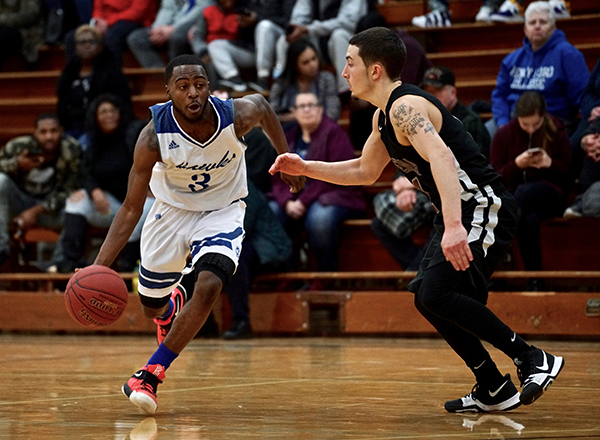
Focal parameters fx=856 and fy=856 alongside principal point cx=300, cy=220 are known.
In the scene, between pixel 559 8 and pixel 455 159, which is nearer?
pixel 455 159

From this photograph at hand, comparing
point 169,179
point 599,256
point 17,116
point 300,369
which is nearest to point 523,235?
point 599,256

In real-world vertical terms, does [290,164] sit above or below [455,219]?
below

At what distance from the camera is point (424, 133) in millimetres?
3203

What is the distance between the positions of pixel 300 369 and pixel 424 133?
2197 millimetres

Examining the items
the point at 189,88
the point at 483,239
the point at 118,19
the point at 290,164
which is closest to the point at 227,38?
the point at 118,19

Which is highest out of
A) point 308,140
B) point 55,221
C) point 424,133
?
point 424,133

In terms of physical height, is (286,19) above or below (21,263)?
above

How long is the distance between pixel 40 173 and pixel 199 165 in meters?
4.62

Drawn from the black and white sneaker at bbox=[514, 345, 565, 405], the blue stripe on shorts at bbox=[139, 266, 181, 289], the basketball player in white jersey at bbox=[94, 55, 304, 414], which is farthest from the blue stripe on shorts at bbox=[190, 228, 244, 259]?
the black and white sneaker at bbox=[514, 345, 565, 405]

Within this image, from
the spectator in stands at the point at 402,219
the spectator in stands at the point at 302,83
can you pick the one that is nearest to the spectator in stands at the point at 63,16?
the spectator in stands at the point at 302,83

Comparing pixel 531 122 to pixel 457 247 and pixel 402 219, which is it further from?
pixel 457 247

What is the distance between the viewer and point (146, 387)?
350 centimetres

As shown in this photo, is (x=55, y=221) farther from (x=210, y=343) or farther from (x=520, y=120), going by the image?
(x=520, y=120)

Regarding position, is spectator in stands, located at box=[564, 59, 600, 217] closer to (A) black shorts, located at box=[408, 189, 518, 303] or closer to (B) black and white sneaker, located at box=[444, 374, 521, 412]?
A: (A) black shorts, located at box=[408, 189, 518, 303]
